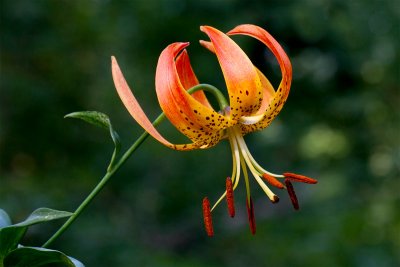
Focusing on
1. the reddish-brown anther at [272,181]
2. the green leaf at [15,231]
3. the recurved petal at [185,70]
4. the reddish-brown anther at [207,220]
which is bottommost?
the reddish-brown anther at [272,181]

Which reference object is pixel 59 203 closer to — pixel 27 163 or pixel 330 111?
pixel 27 163

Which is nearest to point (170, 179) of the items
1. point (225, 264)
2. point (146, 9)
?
point (225, 264)

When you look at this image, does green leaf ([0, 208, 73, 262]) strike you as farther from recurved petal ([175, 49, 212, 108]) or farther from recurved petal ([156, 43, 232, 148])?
recurved petal ([175, 49, 212, 108])

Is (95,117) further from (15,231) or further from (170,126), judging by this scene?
(170,126)

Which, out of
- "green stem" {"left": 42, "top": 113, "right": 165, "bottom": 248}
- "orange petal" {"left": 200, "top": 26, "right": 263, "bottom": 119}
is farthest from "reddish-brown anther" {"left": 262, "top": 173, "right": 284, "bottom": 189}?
"green stem" {"left": 42, "top": 113, "right": 165, "bottom": 248}

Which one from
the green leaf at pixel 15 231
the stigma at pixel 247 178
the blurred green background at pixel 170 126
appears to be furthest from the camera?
the blurred green background at pixel 170 126

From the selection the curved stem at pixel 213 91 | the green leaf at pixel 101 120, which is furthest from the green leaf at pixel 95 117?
the curved stem at pixel 213 91

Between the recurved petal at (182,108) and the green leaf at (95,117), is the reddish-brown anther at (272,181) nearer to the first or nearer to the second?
the recurved petal at (182,108)
